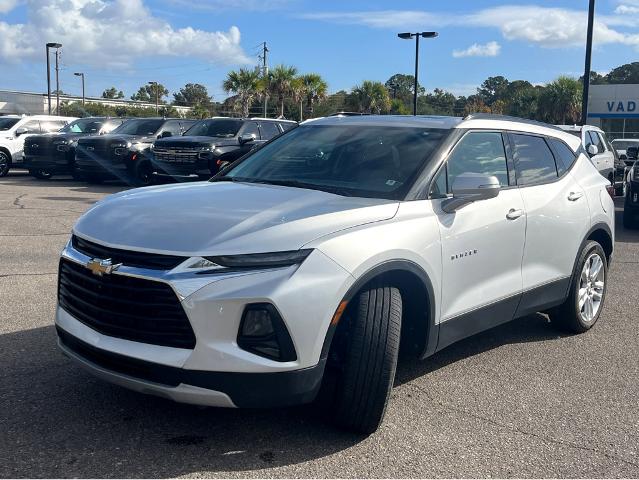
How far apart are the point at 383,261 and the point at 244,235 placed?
2.57 ft

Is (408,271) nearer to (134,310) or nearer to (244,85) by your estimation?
(134,310)

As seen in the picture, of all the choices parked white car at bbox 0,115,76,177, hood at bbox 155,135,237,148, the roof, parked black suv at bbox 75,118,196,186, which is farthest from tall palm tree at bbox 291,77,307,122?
the roof

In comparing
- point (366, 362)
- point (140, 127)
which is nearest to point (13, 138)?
point (140, 127)

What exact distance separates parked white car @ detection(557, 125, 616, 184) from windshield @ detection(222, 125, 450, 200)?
10212 mm

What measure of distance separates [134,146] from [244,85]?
94.3 ft

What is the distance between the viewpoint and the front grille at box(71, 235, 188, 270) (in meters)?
3.47

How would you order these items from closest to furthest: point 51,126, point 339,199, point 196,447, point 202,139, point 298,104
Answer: point 196,447 < point 339,199 < point 202,139 < point 51,126 < point 298,104

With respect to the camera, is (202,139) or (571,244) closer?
(571,244)

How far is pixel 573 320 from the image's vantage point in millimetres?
6066

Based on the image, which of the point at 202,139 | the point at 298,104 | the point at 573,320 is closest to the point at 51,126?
the point at 202,139

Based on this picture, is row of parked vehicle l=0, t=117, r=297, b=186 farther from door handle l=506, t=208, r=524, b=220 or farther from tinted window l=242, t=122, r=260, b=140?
door handle l=506, t=208, r=524, b=220

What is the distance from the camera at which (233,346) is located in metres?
3.43

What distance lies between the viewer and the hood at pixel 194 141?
15797mm

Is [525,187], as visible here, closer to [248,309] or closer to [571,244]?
[571,244]
